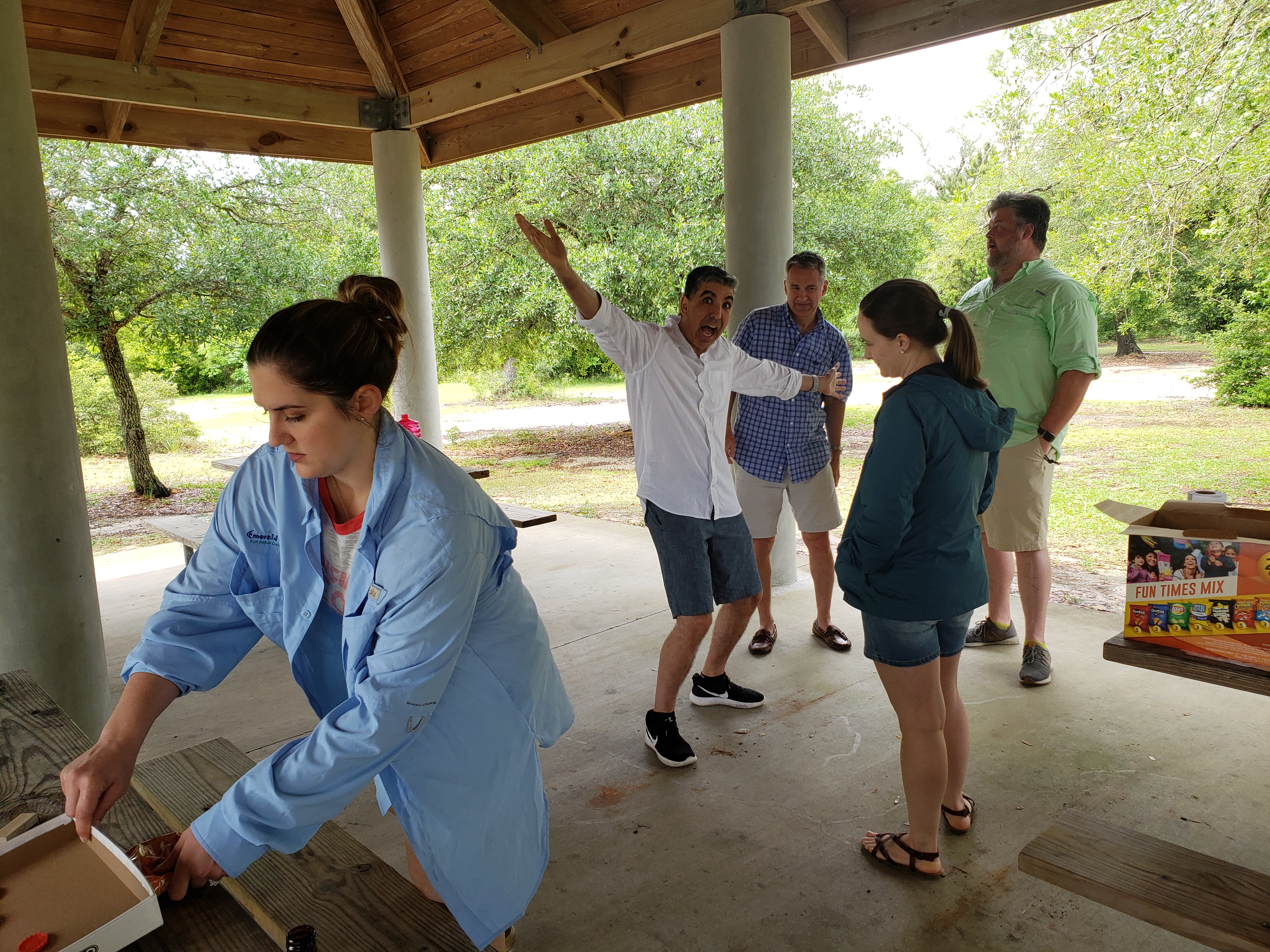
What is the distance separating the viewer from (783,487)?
4.23m

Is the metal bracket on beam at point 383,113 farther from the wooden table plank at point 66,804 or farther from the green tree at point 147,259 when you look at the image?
the wooden table plank at point 66,804

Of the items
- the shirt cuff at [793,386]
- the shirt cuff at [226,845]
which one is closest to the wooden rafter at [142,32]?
the shirt cuff at [793,386]

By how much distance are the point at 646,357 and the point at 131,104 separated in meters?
5.53

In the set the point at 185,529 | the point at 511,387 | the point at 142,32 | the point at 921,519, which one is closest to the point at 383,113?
the point at 142,32

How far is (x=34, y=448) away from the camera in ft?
10.3

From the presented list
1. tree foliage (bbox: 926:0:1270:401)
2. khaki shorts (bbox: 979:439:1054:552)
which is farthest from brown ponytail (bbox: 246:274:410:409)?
tree foliage (bbox: 926:0:1270:401)

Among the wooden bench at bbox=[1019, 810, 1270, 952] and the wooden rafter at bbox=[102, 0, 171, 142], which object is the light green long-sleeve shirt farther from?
the wooden rafter at bbox=[102, 0, 171, 142]

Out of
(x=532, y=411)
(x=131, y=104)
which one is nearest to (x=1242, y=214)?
(x=131, y=104)

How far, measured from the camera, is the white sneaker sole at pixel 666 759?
3158 millimetres

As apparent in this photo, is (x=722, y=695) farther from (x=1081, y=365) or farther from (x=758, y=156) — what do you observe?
(x=758, y=156)

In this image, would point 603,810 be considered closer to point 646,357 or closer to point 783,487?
point 646,357

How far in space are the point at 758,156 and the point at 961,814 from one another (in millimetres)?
3677

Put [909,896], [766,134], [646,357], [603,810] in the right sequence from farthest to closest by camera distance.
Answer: [766,134]
[646,357]
[603,810]
[909,896]

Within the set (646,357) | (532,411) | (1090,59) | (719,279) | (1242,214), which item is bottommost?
(532,411)
